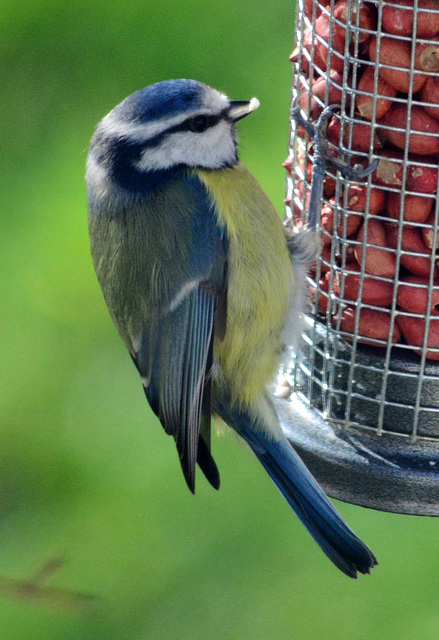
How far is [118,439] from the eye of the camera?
11.4ft

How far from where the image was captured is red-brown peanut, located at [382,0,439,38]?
1.96 metres

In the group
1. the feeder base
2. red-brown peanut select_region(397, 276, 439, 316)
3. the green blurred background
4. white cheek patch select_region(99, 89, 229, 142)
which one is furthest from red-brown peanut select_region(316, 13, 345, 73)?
the green blurred background

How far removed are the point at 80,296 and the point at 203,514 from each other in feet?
3.16

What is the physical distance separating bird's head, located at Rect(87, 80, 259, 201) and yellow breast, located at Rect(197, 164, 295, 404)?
0.21 ft

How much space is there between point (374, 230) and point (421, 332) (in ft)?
0.76

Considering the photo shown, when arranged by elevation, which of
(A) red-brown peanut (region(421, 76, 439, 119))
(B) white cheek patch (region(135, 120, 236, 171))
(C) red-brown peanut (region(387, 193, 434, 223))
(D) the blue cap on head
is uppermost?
(A) red-brown peanut (region(421, 76, 439, 119))

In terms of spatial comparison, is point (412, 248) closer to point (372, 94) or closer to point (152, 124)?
point (372, 94)

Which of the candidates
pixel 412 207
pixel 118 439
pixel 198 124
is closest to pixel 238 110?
pixel 198 124

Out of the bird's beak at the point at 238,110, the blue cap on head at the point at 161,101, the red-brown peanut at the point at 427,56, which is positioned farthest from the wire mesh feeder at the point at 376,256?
the blue cap on head at the point at 161,101

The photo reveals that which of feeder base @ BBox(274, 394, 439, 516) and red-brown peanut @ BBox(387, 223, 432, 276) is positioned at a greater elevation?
red-brown peanut @ BBox(387, 223, 432, 276)

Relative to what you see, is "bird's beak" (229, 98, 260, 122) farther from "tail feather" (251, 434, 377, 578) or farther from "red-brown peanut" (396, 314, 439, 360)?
"tail feather" (251, 434, 377, 578)

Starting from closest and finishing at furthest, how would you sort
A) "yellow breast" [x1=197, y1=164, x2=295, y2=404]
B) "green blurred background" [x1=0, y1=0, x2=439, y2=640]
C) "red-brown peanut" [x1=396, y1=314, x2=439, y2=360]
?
"red-brown peanut" [x1=396, y1=314, x2=439, y2=360]
"yellow breast" [x1=197, y1=164, x2=295, y2=404]
"green blurred background" [x1=0, y1=0, x2=439, y2=640]

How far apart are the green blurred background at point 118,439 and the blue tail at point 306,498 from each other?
0.43 feet

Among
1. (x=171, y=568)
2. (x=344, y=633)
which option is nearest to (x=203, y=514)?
(x=171, y=568)
